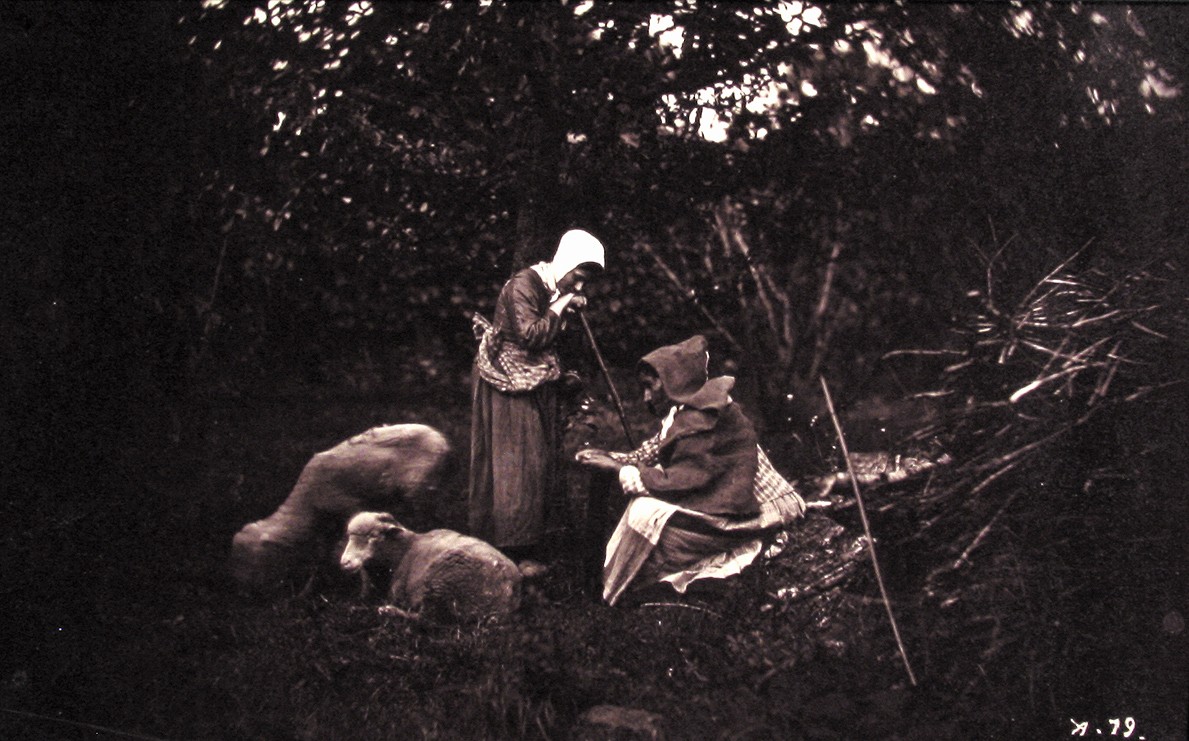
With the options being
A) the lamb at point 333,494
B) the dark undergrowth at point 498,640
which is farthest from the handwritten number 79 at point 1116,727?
the lamb at point 333,494

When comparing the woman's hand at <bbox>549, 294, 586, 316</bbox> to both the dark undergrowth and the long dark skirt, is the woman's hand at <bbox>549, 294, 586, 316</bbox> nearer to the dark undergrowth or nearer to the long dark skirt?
the long dark skirt

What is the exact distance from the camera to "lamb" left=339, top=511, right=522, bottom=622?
3381mm

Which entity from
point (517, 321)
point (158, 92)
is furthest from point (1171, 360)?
point (158, 92)

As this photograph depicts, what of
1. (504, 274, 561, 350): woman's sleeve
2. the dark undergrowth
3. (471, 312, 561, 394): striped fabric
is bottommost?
the dark undergrowth

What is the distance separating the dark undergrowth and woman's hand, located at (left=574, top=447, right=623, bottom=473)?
30 centimetres

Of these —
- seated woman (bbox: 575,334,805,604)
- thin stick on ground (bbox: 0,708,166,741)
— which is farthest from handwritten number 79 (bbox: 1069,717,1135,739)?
thin stick on ground (bbox: 0,708,166,741)

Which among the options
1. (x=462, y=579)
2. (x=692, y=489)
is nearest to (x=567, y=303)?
(x=692, y=489)

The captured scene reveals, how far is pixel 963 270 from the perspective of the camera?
122 inches

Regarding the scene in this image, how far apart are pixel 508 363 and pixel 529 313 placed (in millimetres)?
166

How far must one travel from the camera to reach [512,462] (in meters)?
3.45

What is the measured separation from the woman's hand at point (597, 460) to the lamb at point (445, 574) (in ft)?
1.18

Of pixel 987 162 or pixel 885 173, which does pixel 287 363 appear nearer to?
pixel 885 173

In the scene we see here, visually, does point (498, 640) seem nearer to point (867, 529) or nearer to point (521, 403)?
point (521, 403)

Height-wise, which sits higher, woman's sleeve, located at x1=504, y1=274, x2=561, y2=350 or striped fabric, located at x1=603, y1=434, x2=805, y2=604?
woman's sleeve, located at x1=504, y1=274, x2=561, y2=350
